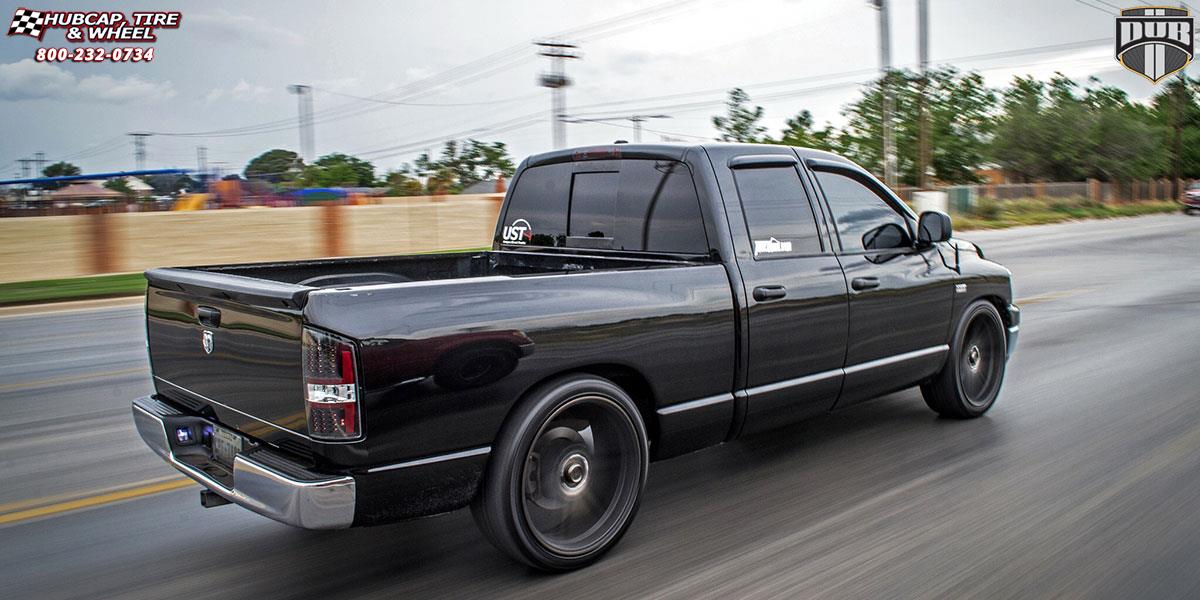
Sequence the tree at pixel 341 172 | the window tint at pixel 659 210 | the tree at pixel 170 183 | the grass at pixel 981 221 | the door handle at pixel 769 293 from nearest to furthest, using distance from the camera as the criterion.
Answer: the door handle at pixel 769 293 → the window tint at pixel 659 210 → the grass at pixel 981 221 → the tree at pixel 170 183 → the tree at pixel 341 172

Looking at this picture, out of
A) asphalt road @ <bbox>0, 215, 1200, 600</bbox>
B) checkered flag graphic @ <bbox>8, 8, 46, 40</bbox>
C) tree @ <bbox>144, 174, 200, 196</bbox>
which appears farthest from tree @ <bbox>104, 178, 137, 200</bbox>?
asphalt road @ <bbox>0, 215, 1200, 600</bbox>

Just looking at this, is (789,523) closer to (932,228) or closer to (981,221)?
(932,228)

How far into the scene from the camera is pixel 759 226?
478 cm

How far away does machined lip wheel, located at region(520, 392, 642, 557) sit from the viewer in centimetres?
387

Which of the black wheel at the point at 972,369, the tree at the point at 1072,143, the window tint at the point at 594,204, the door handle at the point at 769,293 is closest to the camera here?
the door handle at the point at 769,293

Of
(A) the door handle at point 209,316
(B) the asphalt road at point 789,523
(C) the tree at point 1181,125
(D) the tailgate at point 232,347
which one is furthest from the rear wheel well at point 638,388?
(C) the tree at point 1181,125

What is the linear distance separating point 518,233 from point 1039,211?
158ft

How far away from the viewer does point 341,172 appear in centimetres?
9656

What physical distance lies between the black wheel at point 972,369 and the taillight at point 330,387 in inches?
157

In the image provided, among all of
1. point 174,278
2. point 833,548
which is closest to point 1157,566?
point 833,548

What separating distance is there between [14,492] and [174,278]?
6.05ft

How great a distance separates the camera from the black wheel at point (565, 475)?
366 centimetres

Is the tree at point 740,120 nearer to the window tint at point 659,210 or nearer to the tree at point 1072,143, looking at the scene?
the tree at point 1072,143

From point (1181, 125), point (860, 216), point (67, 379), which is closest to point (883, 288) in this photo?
point (860, 216)
